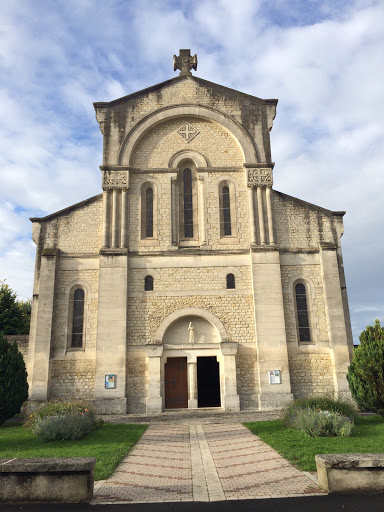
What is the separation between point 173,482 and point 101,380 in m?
11.5

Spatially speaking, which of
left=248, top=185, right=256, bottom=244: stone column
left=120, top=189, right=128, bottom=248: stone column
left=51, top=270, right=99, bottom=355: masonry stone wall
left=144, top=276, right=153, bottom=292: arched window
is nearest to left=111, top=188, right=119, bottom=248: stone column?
left=120, top=189, right=128, bottom=248: stone column

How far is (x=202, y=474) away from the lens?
809 cm

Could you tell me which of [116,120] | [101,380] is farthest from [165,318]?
[116,120]

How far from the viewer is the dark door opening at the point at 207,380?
20391 mm

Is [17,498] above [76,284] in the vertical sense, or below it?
below

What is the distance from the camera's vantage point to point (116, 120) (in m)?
22.0

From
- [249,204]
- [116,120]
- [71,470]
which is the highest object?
[116,120]

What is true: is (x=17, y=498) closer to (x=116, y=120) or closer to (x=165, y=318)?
(x=165, y=318)

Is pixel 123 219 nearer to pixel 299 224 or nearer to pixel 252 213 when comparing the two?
pixel 252 213

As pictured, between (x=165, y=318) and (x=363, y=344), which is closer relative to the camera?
(x=363, y=344)

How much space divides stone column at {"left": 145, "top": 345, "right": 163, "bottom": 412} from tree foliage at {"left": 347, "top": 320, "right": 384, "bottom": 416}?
8106 mm

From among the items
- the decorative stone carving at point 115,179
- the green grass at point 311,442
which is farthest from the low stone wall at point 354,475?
the decorative stone carving at point 115,179

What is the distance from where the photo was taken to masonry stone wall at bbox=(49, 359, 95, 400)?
18.6 meters

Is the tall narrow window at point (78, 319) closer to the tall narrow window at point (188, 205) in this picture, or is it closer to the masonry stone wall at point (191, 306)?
the masonry stone wall at point (191, 306)
